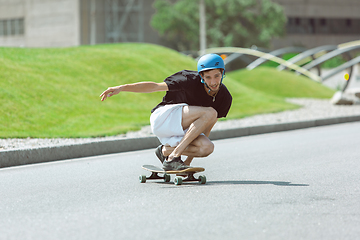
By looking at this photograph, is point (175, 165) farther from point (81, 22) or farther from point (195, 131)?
point (81, 22)

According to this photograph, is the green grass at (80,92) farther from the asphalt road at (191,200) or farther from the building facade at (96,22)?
the building facade at (96,22)

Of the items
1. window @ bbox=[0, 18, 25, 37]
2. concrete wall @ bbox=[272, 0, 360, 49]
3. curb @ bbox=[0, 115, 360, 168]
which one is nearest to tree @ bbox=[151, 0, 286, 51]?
concrete wall @ bbox=[272, 0, 360, 49]

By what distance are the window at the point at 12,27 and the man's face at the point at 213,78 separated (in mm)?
57602

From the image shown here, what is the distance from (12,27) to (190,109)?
58.9m

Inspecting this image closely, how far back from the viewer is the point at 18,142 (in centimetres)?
971

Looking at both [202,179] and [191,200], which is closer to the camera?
[191,200]

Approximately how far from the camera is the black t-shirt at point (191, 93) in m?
5.88

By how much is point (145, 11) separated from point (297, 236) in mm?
53143

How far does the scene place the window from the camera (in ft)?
197

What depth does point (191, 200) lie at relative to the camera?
513 cm

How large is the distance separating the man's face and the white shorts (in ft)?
1.31

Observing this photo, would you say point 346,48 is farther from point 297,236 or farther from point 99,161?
point 297,236

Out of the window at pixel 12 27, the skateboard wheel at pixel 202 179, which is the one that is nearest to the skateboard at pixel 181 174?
the skateboard wheel at pixel 202 179

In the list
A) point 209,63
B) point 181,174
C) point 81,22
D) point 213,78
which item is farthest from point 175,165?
point 81,22
